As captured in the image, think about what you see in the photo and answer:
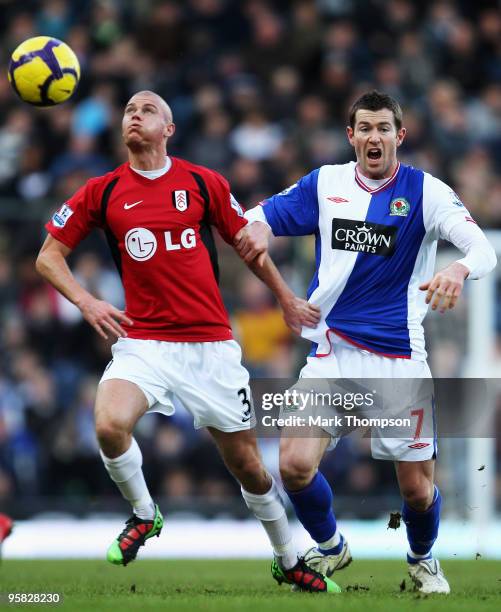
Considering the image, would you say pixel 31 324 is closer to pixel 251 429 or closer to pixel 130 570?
pixel 130 570

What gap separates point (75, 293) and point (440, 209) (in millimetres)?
2184

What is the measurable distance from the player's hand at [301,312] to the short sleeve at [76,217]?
127 centimetres

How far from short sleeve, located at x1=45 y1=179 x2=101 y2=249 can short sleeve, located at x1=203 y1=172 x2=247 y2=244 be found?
690 millimetres

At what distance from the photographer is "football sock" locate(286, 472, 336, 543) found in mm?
7844

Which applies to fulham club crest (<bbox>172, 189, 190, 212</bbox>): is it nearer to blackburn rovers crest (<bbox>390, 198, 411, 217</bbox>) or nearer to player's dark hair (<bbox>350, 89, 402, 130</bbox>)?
player's dark hair (<bbox>350, 89, 402, 130</bbox>)

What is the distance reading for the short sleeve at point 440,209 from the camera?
7.73m

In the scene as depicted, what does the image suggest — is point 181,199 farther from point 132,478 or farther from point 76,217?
point 132,478

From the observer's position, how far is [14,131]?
52.0 feet

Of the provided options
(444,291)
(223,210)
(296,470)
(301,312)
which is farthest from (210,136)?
(444,291)

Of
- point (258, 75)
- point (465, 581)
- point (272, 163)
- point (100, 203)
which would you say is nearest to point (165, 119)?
point (100, 203)

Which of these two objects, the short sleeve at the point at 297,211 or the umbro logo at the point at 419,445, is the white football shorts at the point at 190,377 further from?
the umbro logo at the point at 419,445

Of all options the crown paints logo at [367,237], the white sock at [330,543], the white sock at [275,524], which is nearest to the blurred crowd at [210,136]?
the white sock at [330,543]

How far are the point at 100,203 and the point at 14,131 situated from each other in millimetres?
8217

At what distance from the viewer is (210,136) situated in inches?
615
